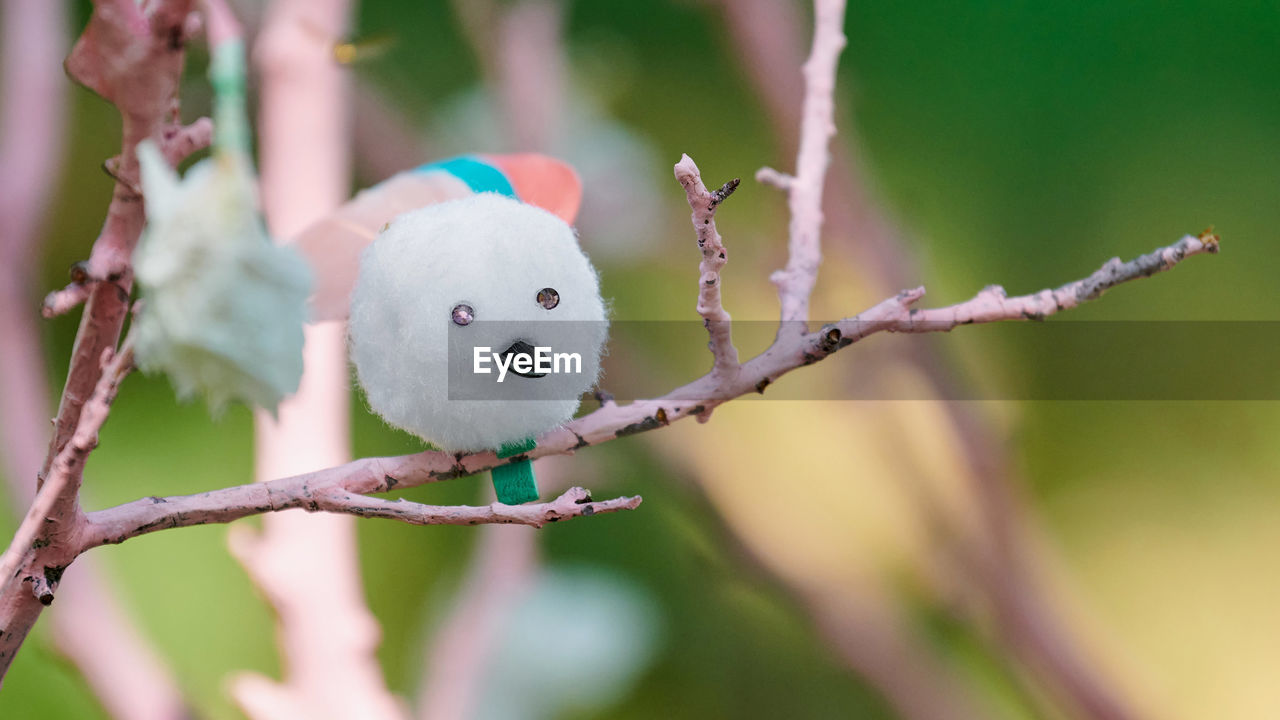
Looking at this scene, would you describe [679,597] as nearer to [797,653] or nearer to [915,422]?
[797,653]

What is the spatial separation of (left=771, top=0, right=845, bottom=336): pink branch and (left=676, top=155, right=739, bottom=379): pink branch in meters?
0.05

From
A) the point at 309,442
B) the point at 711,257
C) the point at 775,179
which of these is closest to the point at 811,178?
the point at 775,179

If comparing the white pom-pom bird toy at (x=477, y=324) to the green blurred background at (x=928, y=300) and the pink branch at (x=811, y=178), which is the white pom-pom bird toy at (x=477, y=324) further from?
the green blurred background at (x=928, y=300)

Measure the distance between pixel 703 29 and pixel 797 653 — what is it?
0.58 metres

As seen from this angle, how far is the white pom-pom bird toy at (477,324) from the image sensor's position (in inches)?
12.1

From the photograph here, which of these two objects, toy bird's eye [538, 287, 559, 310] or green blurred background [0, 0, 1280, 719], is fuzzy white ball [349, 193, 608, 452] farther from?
green blurred background [0, 0, 1280, 719]

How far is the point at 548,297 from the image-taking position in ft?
1.02

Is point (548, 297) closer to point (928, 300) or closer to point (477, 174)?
point (477, 174)

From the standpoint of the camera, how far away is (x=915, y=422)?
0.79 metres

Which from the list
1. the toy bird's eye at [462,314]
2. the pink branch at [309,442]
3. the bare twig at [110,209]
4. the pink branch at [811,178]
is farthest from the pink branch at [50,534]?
the pink branch at [309,442]

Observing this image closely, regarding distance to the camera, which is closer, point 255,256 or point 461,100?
point 255,256

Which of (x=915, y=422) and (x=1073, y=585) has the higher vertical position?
(x=915, y=422)

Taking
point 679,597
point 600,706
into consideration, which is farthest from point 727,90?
point 600,706

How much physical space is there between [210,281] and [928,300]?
658 millimetres
